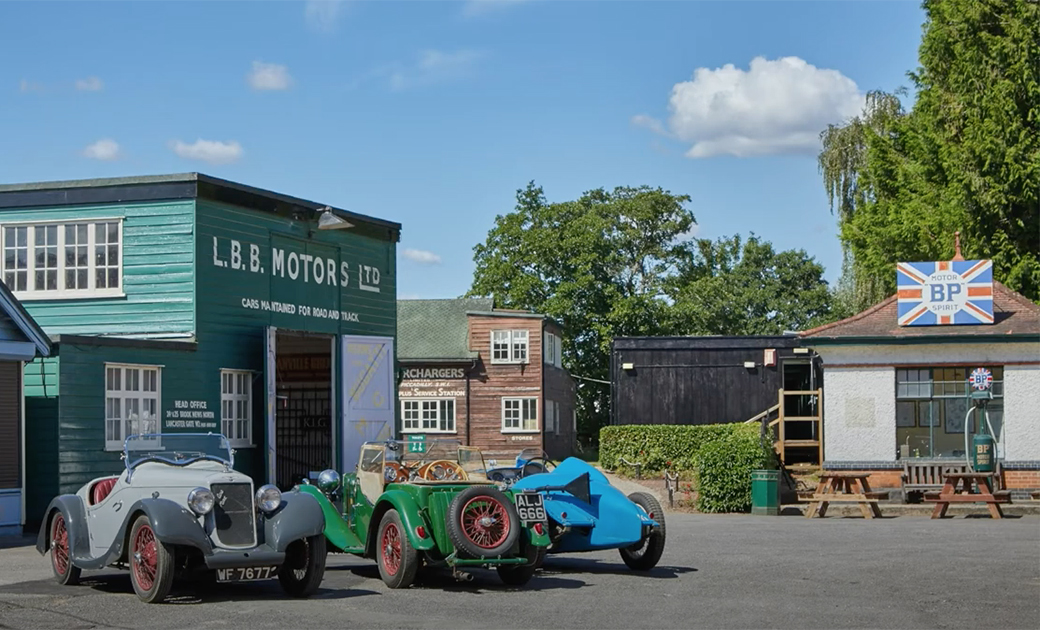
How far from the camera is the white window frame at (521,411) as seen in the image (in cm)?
5119

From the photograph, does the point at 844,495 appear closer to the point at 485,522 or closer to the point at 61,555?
the point at 485,522

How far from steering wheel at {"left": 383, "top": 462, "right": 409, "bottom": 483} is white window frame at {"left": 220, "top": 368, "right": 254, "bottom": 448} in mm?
10424

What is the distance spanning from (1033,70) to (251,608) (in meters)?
30.6

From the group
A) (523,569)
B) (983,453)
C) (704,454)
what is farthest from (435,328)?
(523,569)

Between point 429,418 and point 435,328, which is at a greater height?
point 435,328

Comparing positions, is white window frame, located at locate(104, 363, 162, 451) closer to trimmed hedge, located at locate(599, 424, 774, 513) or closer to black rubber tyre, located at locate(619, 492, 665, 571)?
black rubber tyre, located at locate(619, 492, 665, 571)

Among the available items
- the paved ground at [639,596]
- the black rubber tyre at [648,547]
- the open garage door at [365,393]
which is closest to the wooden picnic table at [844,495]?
the paved ground at [639,596]

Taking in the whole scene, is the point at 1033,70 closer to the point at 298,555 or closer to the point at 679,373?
the point at 679,373

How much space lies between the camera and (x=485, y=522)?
12.8 metres

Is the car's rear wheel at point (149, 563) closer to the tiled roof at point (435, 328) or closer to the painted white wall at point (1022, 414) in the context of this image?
the painted white wall at point (1022, 414)

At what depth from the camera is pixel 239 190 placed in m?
24.8

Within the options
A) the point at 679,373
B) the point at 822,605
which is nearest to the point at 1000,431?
the point at 679,373

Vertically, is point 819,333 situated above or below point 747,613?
above

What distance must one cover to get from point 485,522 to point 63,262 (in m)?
14.1
